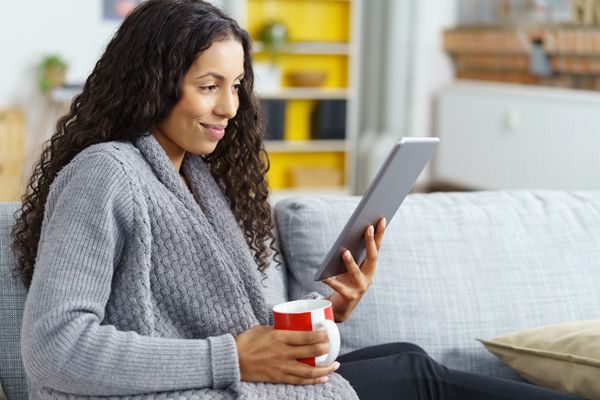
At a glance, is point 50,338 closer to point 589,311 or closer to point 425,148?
point 425,148

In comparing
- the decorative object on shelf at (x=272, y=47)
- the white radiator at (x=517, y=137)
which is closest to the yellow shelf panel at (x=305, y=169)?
the decorative object on shelf at (x=272, y=47)

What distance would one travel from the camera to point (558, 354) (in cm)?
167

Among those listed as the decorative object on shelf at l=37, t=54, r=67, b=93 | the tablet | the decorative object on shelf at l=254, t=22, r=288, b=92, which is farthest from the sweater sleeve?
the decorative object on shelf at l=254, t=22, r=288, b=92

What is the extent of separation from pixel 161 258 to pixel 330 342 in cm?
28

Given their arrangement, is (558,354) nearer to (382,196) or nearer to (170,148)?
(382,196)

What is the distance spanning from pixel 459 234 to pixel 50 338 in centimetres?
97

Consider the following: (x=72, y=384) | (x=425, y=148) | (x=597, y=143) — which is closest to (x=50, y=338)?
(x=72, y=384)

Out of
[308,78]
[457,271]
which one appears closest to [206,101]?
[457,271]

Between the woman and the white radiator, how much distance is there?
3.26 meters

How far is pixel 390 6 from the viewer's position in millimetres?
6043

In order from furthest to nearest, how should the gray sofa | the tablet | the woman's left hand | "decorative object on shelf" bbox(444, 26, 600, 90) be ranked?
"decorative object on shelf" bbox(444, 26, 600, 90) → the gray sofa → the woman's left hand → the tablet

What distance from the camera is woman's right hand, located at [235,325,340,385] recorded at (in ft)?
4.37

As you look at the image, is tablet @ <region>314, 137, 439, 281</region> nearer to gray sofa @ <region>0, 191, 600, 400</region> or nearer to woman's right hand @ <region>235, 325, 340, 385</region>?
woman's right hand @ <region>235, 325, 340, 385</region>

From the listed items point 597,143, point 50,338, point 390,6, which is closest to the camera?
point 50,338
